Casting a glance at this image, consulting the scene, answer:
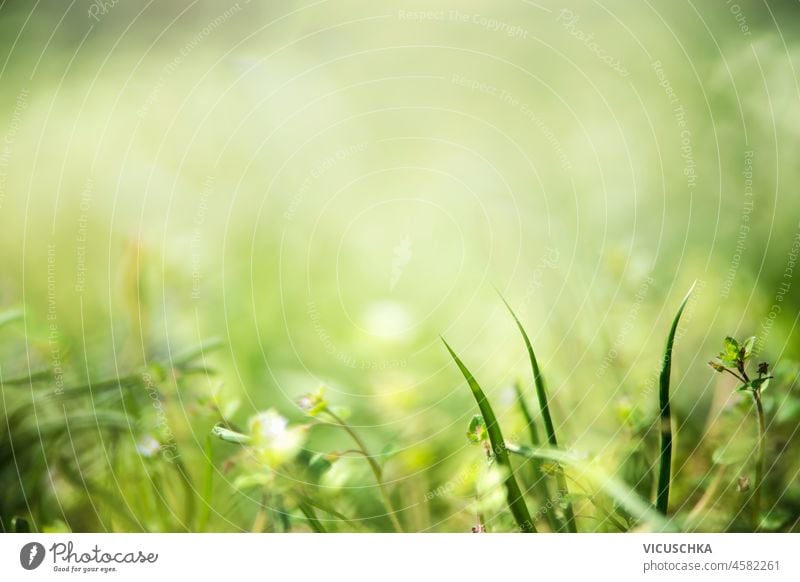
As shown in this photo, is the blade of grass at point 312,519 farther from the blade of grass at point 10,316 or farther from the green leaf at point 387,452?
the blade of grass at point 10,316

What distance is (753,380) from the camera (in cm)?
82

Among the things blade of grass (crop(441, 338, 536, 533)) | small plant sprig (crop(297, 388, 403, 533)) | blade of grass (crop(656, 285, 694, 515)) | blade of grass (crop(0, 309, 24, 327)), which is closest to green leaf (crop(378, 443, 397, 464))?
small plant sprig (crop(297, 388, 403, 533))

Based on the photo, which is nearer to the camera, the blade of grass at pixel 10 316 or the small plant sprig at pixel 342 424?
the small plant sprig at pixel 342 424

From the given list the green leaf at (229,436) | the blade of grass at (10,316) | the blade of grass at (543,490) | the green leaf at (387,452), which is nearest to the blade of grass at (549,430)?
the blade of grass at (543,490)

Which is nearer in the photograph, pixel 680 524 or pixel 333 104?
pixel 680 524

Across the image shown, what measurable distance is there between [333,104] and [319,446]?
44 cm

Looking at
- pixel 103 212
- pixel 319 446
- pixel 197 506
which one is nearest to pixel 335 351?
pixel 319 446

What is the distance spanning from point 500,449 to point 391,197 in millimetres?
367

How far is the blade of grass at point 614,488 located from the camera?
801 millimetres

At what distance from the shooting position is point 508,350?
941mm

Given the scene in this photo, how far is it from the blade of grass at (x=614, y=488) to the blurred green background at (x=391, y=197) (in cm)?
10
